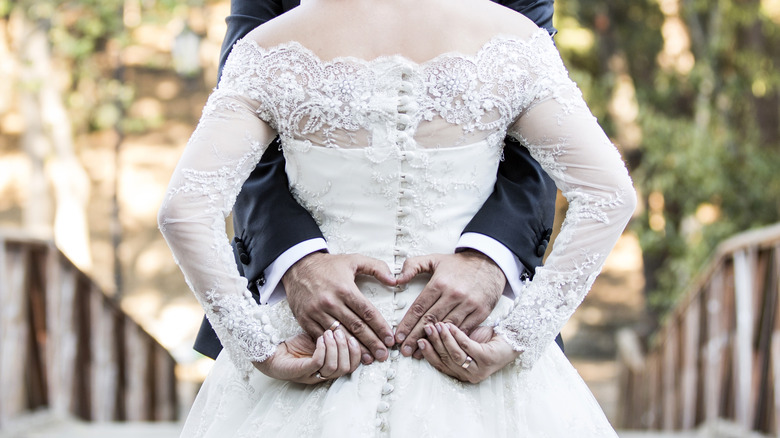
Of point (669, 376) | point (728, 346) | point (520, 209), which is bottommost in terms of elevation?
point (669, 376)

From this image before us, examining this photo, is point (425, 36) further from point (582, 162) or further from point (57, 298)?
point (57, 298)

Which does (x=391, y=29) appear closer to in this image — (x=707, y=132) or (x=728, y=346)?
(x=728, y=346)

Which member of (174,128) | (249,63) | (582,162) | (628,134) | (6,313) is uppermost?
(249,63)

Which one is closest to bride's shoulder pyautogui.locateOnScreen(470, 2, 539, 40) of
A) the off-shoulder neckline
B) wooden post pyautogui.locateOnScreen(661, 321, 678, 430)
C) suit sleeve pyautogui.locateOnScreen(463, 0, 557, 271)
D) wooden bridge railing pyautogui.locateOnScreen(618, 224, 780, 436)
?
the off-shoulder neckline

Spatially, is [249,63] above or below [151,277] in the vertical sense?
above

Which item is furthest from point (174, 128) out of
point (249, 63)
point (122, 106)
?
point (249, 63)

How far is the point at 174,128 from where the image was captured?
539 inches

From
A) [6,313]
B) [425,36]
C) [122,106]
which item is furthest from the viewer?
[122,106]

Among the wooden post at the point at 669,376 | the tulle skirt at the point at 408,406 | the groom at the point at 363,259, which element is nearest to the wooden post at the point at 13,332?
the groom at the point at 363,259

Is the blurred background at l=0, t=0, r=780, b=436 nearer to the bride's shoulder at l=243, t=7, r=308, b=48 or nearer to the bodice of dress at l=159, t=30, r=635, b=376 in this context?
the bodice of dress at l=159, t=30, r=635, b=376

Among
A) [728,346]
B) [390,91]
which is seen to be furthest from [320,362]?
[728,346]

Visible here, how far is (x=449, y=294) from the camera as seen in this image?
1760 mm

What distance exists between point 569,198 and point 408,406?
51 cm

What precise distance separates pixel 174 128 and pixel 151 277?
2193 mm
